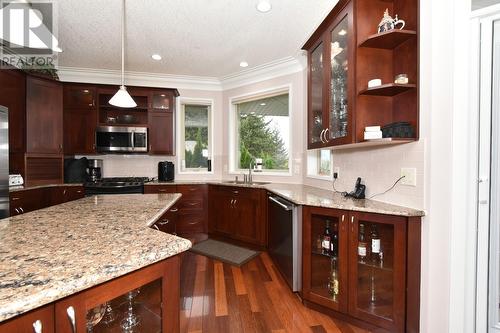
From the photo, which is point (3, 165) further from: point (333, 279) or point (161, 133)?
point (333, 279)

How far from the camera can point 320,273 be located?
6.50ft

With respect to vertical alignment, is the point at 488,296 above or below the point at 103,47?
below

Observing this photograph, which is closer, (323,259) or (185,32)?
(323,259)

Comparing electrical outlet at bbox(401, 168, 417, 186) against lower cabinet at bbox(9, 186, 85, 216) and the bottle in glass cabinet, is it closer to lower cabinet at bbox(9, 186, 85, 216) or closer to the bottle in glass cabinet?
the bottle in glass cabinet

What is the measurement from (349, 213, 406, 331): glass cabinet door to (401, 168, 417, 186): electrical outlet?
0.99 ft

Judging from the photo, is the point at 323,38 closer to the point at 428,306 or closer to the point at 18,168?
→ the point at 428,306

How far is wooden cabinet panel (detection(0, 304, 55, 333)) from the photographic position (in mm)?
525

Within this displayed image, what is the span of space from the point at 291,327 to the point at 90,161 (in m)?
3.76

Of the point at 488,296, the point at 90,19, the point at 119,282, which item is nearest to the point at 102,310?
Answer: the point at 119,282

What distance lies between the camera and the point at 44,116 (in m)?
3.22

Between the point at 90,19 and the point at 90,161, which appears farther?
the point at 90,161

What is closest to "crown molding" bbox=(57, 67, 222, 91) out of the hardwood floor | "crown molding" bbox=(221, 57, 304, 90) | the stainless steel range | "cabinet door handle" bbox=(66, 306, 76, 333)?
"crown molding" bbox=(221, 57, 304, 90)

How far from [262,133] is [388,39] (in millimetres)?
2306

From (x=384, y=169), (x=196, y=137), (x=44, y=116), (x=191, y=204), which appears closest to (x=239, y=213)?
(x=191, y=204)
